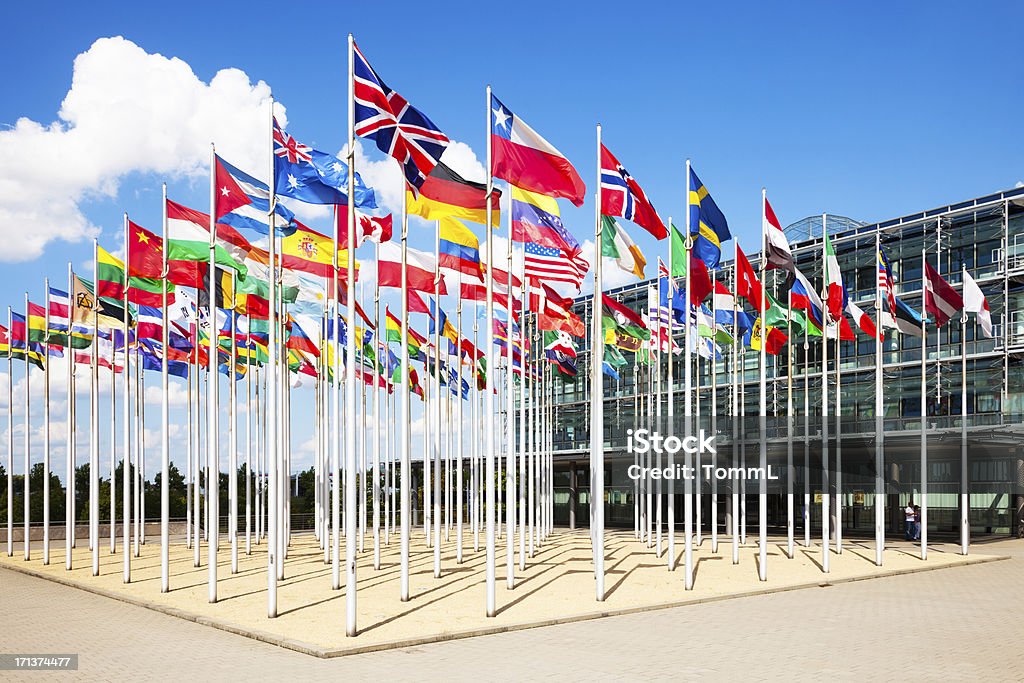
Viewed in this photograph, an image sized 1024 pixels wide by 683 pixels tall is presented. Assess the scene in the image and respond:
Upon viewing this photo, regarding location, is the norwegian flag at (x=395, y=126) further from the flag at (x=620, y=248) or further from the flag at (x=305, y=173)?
the flag at (x=620, y=248)

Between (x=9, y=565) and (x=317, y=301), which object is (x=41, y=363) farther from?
(x=317, y=301)

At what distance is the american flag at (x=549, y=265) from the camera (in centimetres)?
2581

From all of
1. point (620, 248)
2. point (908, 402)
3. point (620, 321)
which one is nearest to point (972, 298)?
point (620, 321)

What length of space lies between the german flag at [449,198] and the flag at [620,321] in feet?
52.6

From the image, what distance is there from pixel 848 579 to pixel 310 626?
17.5 m

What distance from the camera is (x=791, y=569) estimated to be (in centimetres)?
3281

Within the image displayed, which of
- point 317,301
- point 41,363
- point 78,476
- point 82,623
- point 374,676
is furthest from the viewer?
point 78,476

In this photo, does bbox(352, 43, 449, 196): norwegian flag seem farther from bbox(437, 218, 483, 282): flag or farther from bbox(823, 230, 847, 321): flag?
bbox(823, 230, 847, 321): flag

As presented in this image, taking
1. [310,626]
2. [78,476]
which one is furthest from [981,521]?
[78,476]

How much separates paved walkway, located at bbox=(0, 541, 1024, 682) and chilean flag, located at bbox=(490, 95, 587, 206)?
9460 mm

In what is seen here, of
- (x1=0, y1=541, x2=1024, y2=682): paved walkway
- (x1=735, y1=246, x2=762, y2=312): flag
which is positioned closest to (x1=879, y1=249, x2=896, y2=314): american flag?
(x1=735, y1=246, x2=762, y2=312): flag

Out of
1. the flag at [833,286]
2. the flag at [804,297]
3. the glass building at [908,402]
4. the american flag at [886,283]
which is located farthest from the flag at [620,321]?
the glass building at [908,402]

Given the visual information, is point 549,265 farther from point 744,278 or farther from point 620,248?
point 744,278

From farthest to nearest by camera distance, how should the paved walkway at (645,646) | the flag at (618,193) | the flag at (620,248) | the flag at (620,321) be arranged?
the flag at (620,321) < the flag at (620,248) < the flag at (618,193) < the paved walkway at (645,646)
